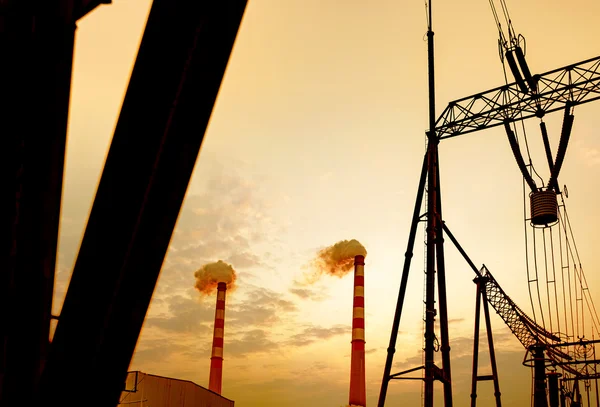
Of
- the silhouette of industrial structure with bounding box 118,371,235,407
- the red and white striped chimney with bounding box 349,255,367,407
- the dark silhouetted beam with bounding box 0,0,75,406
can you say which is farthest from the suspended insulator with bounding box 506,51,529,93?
the red and white striped chimney with bounding box 349,255,367,407

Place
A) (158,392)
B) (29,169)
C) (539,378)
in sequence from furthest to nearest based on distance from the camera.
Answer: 1. (158,392)
2. (539,378)
3. (29,169)

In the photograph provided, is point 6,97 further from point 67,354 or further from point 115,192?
point 67,354

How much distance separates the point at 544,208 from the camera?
16.0 m

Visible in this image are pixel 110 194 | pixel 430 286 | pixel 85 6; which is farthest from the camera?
pixel 430 286

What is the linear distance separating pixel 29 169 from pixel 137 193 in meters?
0.34

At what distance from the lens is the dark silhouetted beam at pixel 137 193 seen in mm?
1879

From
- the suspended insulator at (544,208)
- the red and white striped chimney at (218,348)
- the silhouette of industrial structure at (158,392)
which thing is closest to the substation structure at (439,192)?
the suspended insulator at (544,208)

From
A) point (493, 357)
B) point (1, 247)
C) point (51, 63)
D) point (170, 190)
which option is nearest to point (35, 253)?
point (1, 247)

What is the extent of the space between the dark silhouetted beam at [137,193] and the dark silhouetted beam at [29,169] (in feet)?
0.34

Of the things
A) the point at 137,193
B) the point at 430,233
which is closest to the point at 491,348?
the point at 430,233

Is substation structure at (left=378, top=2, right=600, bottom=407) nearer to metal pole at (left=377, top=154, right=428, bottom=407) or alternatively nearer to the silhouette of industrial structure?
metal pole at (left=377, top=154, right=428, bottom=407)

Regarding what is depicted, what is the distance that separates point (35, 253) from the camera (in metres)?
1.82

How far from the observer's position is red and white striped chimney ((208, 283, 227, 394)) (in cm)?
4116

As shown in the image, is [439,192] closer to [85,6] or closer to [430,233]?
[430,233]
